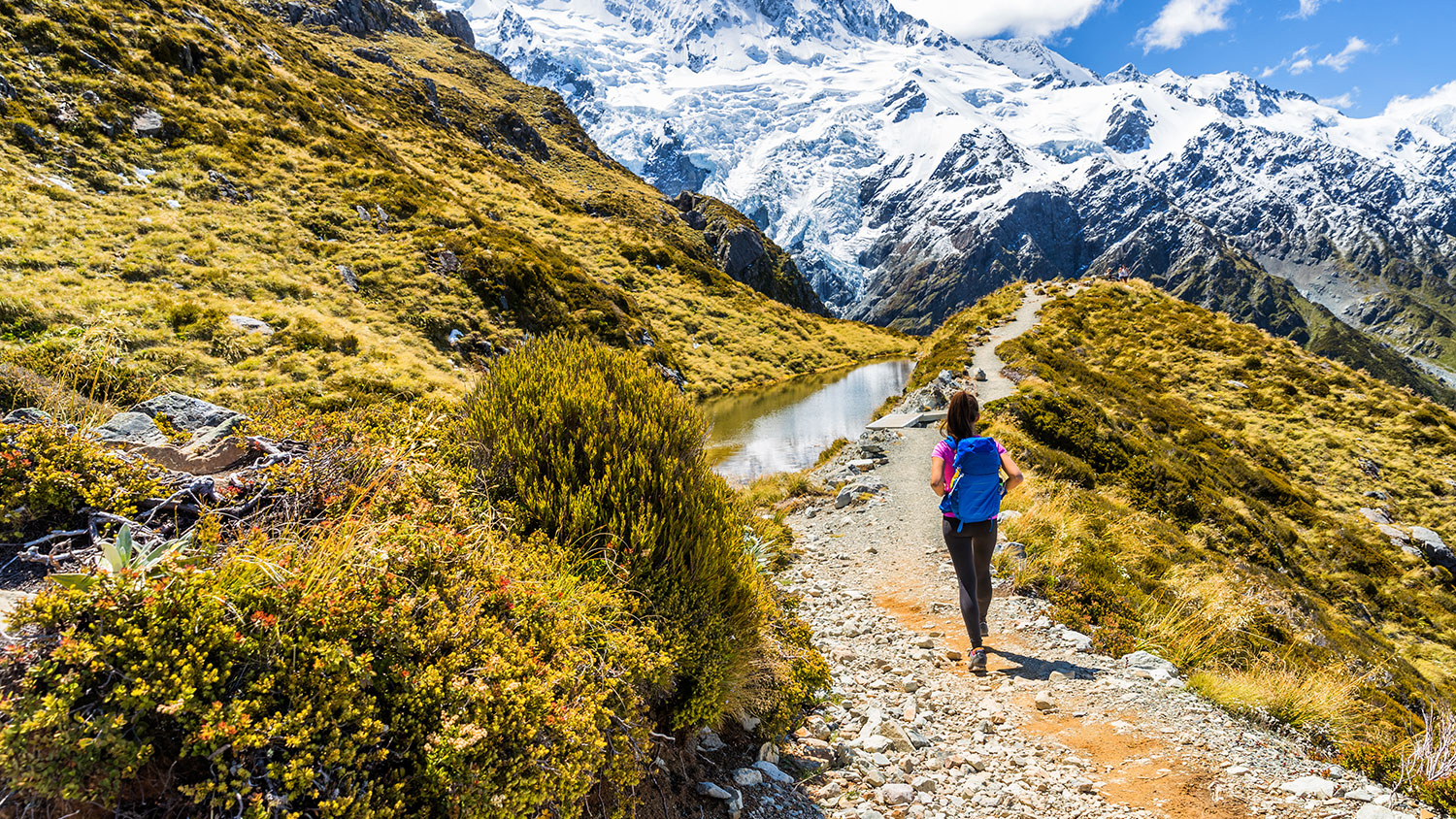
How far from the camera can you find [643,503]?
414 cm

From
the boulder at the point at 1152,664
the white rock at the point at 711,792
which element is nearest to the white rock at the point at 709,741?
the white rock at the point at 711,792

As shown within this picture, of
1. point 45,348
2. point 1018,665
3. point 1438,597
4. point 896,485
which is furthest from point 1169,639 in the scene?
point 45,348

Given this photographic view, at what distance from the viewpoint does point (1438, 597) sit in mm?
14992

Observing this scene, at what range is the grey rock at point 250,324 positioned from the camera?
15.1 m

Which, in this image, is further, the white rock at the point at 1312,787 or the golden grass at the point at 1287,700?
the golden grass at the point at 1287,700

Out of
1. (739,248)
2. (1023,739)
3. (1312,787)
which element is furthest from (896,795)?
(739,248)

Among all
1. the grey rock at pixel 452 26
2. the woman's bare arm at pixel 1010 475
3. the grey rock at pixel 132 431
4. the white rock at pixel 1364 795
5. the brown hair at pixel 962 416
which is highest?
the grey rock at pixel 452 26

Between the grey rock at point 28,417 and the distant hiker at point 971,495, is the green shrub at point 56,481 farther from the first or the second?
the distant hiker at point 971,495

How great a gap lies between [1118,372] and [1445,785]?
26834mm

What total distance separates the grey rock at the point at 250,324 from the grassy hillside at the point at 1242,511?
59.0ft

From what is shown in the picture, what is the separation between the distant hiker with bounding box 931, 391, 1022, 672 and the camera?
21.0ft

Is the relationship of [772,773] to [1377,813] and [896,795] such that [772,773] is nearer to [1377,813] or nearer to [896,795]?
[896,795]

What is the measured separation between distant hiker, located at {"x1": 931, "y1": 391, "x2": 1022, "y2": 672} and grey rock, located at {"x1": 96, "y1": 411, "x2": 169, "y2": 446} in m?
6.58

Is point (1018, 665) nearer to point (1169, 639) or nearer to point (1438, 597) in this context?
point (1169, 639)
